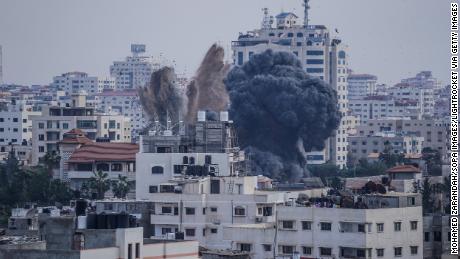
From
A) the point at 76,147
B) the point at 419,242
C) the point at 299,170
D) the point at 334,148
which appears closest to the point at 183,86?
the point at 334,148

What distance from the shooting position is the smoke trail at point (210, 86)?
143125 millimetres

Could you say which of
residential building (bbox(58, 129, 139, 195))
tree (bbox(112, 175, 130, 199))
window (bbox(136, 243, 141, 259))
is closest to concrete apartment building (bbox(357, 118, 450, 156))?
residential building (bbox(58, 129, 139, 195))

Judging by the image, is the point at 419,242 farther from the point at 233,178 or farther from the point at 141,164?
the point at 141,164

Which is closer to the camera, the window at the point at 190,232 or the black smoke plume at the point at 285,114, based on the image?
the window at the point at 190,232

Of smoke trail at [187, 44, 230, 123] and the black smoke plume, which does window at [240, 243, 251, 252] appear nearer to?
the black smoke plume

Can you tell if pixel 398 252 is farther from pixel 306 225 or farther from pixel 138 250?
pixel 138 250

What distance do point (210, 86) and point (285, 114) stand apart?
24.9m

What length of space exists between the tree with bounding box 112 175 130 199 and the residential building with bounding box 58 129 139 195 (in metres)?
3.72

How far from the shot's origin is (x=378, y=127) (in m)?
172

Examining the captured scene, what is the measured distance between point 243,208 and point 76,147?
4340 cm

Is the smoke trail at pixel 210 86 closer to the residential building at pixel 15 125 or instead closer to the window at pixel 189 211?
the residential building at pixel 15 125

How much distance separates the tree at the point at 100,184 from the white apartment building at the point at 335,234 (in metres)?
28.2

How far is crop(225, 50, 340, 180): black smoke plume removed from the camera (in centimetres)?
12719

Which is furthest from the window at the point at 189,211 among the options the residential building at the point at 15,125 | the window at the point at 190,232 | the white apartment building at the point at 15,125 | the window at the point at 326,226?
the white apartment building at the point at 15,125
